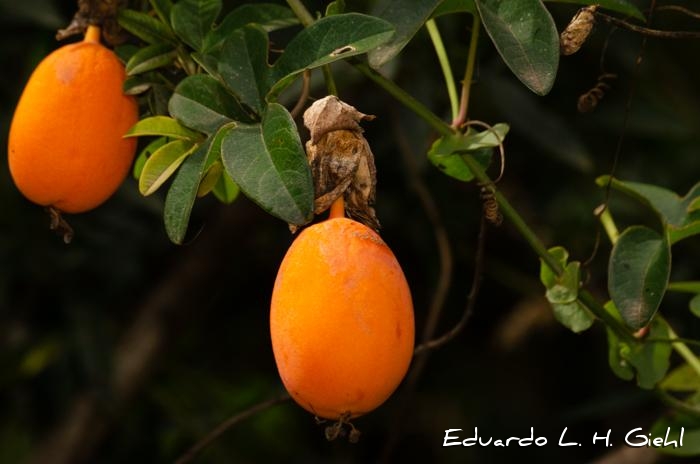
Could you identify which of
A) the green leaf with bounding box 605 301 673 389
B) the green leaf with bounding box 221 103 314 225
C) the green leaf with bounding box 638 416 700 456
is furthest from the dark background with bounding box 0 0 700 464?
the green leaf with bounding box 221 103 314 225

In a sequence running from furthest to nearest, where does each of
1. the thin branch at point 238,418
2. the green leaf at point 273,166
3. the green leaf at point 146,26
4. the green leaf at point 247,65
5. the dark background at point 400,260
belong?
the dark background at point 400,260
the thin branch at point 238,418
the green leaf at point 146,26
the green leaf at point 247,65
the green leaf at point 273,166

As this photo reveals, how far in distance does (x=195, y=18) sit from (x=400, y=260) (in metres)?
1.03

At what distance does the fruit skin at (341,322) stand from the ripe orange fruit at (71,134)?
0.65ft

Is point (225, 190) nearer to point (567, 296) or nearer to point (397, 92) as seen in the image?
point (397, 92)

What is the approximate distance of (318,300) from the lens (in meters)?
0.75

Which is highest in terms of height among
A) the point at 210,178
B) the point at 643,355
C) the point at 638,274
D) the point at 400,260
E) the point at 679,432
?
the point at 210,178

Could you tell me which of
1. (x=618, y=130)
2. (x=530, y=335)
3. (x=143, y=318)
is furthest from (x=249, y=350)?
(x=618, y=130)

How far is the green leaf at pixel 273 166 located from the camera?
2.44 ft

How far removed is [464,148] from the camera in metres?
0.91

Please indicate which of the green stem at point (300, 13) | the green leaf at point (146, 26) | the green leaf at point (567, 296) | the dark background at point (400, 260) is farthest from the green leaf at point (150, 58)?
the dark background at point (400, 260)

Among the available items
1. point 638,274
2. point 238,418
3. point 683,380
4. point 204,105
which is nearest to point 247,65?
point 204,105

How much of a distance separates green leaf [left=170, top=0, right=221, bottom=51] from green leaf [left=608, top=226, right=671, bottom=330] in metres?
0.38

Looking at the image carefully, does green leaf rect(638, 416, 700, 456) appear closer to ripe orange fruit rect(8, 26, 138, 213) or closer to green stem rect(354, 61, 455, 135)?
green stem rect(354, 61, 455, 135)

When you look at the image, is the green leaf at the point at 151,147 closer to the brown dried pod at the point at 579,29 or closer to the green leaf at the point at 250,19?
the green leaf at the point at 250,19
